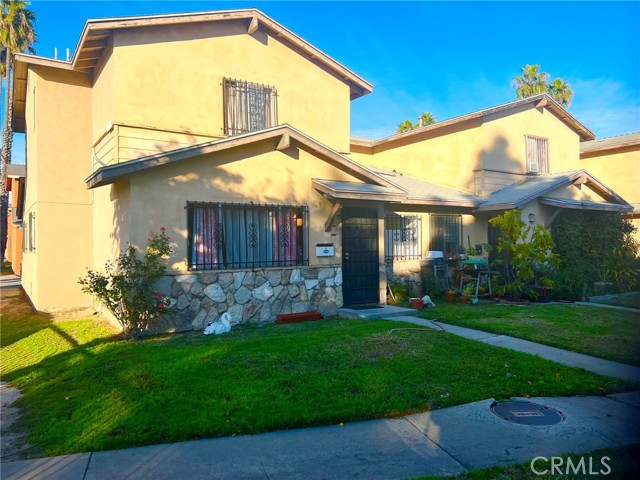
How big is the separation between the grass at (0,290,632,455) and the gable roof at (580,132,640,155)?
16.4 m

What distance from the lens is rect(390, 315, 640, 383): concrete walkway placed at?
5.87m

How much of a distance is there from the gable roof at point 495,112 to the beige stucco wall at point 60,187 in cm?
905

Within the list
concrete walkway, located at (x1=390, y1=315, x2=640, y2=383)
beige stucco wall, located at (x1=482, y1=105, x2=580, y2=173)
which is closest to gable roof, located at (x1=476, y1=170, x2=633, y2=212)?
beige stucco wall, located at (x1=482, y1=105, x2=580, y2=173)


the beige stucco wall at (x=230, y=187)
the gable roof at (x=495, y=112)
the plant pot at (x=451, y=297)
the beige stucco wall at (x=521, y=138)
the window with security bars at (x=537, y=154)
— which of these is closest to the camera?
the beige stucco wall at (x=230, y=187)

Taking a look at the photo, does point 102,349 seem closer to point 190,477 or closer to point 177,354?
point 177,354

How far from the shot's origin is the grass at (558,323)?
23.1ft

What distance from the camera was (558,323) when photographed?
888 cm

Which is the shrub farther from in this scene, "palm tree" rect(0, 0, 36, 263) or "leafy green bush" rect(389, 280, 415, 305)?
"palm tree" rect(0, 0, 36, 263)

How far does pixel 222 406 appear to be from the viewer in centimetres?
472

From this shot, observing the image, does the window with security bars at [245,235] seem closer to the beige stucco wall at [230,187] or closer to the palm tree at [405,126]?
the beige stucco wall at [230,187]

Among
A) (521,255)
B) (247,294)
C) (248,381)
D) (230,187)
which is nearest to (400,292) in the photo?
(521,255)

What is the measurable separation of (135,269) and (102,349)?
1.54 m

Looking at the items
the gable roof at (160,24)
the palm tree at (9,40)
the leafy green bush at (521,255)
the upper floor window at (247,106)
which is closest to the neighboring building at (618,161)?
the leafy green bush at (521,255)

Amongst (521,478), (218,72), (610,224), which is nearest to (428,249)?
(610,224)
